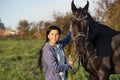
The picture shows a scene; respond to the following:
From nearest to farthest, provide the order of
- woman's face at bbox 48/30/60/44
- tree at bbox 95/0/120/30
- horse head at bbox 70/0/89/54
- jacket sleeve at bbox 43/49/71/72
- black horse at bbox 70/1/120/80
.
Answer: jacket sleeve at bbox 43/49/71/72 → woman's face at bbox 48/30/60/44 → horse head at bbox 70/0/89/54 → black horse at bbox 70/1/120/80 → tree at bbox 95/0/120/30

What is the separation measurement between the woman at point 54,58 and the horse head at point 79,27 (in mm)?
288

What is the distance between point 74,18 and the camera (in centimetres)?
507

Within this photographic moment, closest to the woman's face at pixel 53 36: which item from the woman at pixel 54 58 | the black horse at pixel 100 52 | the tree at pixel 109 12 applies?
the woman at pixel 54 58

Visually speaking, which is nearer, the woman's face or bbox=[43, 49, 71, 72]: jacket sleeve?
bbox=[43, 49, 71, 72]: jacket sleeve

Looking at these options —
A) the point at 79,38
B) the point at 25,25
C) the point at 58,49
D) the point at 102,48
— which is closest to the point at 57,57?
the point at 58,49

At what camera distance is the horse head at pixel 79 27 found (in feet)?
16.2

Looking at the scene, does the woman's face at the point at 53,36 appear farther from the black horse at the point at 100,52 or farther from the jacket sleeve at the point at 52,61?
the black horse at the point at 100,52

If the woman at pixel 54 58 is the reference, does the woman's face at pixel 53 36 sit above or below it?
above

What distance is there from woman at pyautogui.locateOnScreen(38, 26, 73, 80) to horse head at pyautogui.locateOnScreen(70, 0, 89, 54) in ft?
0.95

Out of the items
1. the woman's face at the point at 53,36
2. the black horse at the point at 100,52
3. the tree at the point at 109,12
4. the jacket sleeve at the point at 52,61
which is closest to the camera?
the jacket sleeve at the point at 52,61

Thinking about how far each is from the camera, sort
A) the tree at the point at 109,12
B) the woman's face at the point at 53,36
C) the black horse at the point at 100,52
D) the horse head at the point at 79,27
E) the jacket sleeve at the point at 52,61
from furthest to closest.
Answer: the tree at the point at 109,12 → the black horse at the point at 100,52 → the horse head at the point at 79,27 → the woman's face at the point at 53,36 → the jacket sleeve at the point at 52,61

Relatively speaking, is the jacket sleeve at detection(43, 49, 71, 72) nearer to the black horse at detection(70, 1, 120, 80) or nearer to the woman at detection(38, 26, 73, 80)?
the woman at detection(38, 26, 73, 80)

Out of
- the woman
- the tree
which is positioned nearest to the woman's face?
the woman

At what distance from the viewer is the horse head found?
4.93m
